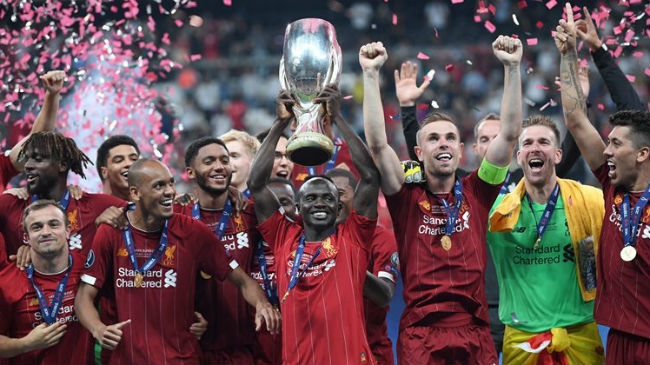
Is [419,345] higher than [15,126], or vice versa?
[15,126]

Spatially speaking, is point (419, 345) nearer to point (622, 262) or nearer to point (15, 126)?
point (622, 262)

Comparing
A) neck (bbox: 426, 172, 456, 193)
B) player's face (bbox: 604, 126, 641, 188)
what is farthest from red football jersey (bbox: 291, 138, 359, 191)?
player's face (bbox: 604, 126, 641, 188)

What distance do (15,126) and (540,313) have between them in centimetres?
523

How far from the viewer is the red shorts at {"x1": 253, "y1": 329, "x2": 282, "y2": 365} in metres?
5.63

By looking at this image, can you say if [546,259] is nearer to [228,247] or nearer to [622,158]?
[622,158]

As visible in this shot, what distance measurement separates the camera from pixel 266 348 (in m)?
5.64

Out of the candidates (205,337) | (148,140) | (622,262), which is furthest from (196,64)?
(622,262)

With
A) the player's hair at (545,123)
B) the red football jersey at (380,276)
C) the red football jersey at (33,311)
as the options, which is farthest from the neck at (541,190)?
the red football jersey at (33,311)

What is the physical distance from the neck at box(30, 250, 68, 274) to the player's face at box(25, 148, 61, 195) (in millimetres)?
478

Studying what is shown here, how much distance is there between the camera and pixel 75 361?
17.1ft

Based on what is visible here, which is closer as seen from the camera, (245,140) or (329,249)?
(329,249)

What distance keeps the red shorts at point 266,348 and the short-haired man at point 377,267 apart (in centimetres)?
59

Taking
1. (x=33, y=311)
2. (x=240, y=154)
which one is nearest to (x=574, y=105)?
(x=240, y=154)

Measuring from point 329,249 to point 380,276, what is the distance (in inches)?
23.1
